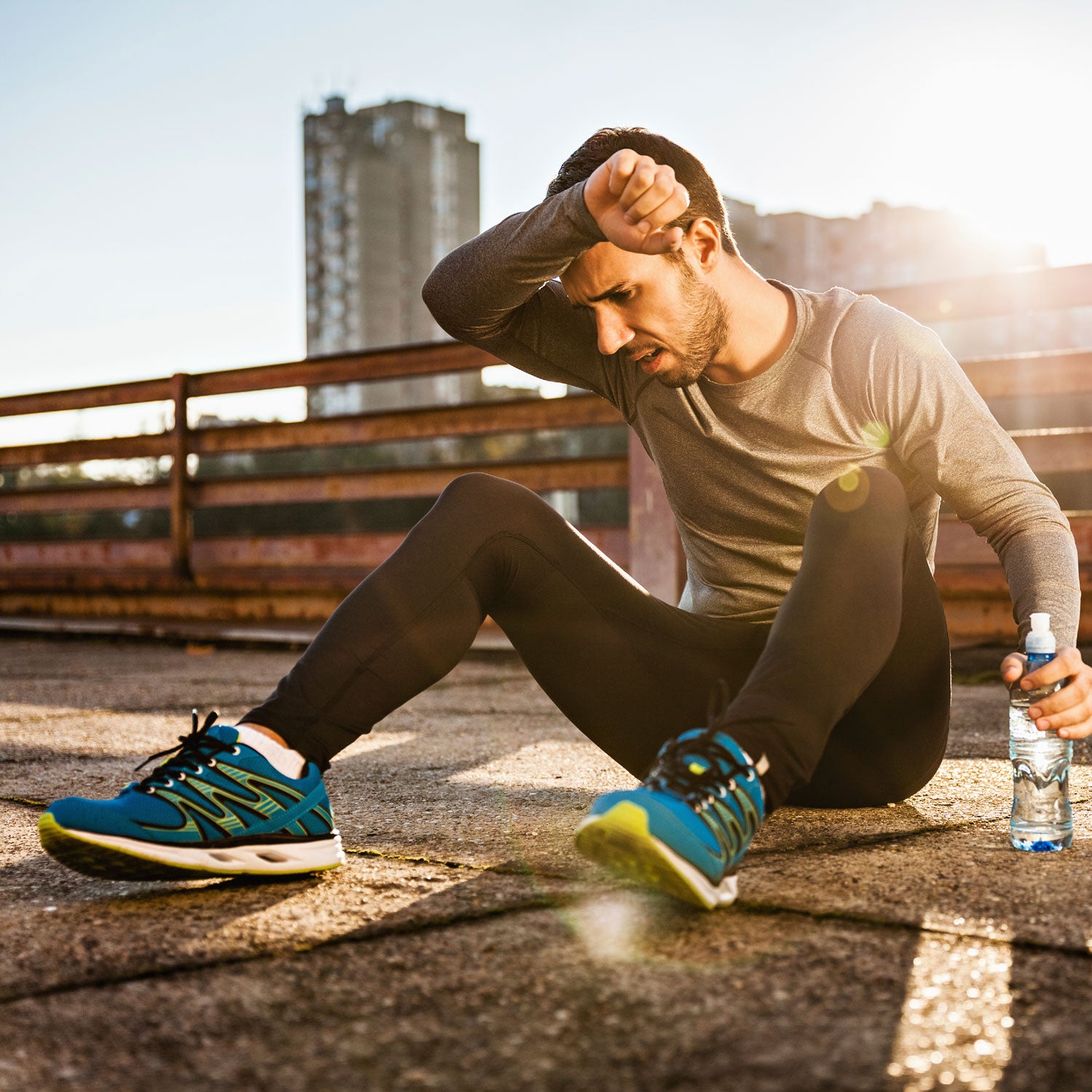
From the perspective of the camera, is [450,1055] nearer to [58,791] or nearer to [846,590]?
[846,590]

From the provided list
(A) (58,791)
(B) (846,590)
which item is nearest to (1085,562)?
(B) (846,590)

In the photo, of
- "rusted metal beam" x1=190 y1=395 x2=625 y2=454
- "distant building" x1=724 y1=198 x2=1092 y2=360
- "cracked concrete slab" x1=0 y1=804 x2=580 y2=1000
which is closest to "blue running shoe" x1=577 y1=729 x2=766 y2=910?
"cracked concrete slab" x1=0 y1=804 x2=580 y2=1000

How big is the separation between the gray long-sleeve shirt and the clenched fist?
5cm

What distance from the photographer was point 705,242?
1.89m

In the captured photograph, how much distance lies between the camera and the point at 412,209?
58.0 meters

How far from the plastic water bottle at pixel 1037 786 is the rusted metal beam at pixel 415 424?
343 cm

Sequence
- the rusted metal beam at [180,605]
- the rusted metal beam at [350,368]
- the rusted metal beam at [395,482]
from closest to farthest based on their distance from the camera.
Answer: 1. the rusted metal beam at [395,482]
2. the rusted metal beam at [350,368]
3. the rusted metal beam at [180,605]

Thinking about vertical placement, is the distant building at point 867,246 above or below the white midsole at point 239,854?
above

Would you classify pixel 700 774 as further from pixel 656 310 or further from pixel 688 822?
pixel 656 310

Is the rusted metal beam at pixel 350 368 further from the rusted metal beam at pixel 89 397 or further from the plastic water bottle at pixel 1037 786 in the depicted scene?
the plastic water bottle at pixel 1037 786

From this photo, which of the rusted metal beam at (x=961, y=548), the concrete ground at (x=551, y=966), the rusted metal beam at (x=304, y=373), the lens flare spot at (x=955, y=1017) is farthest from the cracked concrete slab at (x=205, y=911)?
the rusted metal beam at (x=304, y=373)

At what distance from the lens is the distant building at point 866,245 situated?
44219 mm

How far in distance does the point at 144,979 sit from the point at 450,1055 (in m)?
0.37

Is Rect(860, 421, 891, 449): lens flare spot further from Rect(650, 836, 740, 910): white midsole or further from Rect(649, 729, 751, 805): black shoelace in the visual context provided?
Rect(650, 836, 740, 910): white midsole
